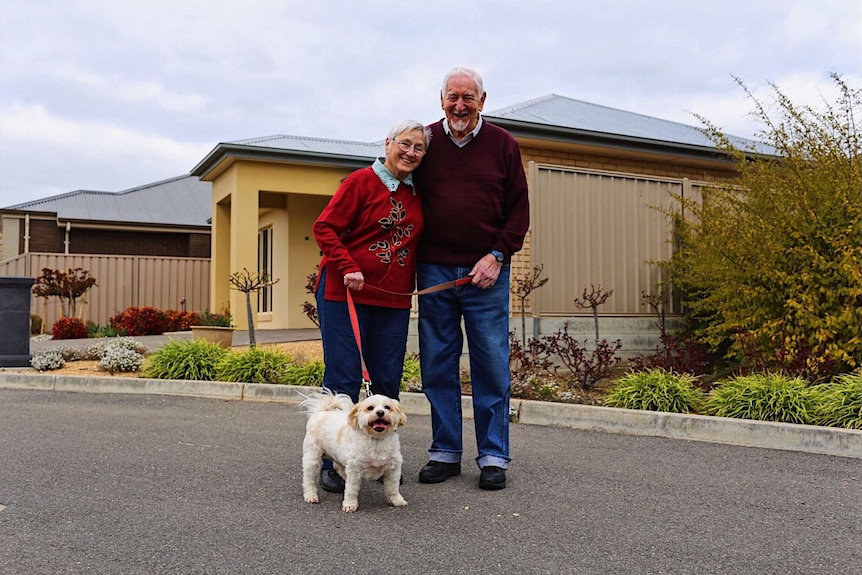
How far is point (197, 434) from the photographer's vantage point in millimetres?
6160

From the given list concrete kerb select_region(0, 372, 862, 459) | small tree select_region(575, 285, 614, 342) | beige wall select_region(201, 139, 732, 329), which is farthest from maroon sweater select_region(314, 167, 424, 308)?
beige wall select_region(201, 139, 732, 329)

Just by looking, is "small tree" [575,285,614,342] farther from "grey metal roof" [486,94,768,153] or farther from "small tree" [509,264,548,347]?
"grey metal roof" [486,94,768,153]

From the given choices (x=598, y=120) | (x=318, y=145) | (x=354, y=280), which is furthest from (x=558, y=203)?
(x=318, y=145)

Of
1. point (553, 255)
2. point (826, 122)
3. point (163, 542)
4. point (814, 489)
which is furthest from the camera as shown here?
point (553, 255)

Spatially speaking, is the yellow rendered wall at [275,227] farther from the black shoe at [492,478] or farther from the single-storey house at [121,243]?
the black shoe at [492,478]

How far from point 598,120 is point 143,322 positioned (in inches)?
372

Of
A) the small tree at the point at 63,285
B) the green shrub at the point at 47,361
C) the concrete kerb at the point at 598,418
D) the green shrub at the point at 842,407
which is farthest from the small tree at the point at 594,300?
the small tree at the point at 63,285

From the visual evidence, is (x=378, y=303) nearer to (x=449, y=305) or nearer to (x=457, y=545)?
(x=449, y=305)

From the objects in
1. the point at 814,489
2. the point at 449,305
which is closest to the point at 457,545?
the point at 449,305

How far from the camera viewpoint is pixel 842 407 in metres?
6.14

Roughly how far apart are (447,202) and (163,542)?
2285 millimetres

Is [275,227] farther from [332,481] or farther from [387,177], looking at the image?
[332,481]

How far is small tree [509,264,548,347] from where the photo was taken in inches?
367

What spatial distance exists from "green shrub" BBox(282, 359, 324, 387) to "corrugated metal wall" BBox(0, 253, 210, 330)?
39.9ft
